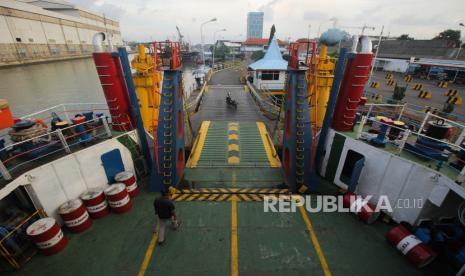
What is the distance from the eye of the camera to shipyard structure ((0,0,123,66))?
161 ft

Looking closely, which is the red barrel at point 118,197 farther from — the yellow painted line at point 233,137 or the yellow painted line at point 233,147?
the yellow painted line at point 233,137

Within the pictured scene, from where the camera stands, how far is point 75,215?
663 centimetres

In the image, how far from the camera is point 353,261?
6.00 meters

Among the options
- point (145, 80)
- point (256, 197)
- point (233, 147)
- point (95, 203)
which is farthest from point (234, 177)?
point (145, 80)

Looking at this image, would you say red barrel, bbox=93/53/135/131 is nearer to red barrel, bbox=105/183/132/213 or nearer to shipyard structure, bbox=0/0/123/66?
red barrel, bbox=105/183/132/213

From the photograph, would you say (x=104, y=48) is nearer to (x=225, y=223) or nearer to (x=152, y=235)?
(x=152, y=235)

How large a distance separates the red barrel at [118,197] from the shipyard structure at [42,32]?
3831 centimetres

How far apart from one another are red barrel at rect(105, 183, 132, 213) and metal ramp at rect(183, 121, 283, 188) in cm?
246

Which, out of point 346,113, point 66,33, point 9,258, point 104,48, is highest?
point 66,33

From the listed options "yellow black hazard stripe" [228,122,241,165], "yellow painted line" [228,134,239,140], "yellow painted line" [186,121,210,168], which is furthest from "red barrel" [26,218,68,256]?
"yellow painted line" [228,134,239,140]

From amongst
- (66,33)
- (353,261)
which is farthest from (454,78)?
(66,33)

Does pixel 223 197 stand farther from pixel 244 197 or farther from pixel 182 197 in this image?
pixel 182 197

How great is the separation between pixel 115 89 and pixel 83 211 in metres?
Answer: 4.49

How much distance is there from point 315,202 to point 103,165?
8.03 metres
